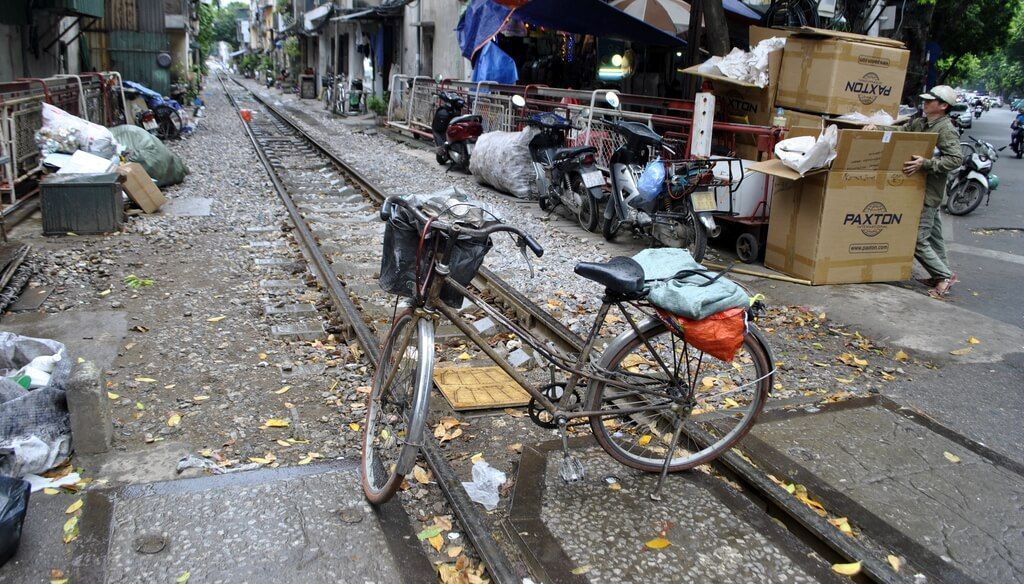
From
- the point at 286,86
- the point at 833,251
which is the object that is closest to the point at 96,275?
the point at 833,251

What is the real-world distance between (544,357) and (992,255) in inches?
306

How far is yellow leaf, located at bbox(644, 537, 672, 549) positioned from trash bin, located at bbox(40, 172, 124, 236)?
7081mm

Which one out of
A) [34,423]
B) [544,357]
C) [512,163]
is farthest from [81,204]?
[544,357]

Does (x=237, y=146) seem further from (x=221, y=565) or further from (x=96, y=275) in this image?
(x=221, y=565)

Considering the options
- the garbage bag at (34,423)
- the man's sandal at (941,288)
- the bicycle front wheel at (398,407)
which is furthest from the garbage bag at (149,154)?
the man's sandal at (941,288)

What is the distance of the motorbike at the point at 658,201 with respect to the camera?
23.6ft

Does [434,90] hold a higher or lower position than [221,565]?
higher

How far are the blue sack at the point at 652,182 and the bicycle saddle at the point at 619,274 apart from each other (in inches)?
170

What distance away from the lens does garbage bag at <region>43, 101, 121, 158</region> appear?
9500mm

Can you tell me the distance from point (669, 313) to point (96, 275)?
213 inches

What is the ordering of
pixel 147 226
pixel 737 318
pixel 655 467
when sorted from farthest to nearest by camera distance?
pixel 147 226
pixel 655 467
pixel 737 318

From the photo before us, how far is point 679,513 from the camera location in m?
3.32

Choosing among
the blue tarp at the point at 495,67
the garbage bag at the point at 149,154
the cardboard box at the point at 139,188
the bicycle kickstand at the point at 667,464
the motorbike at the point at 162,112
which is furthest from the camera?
the motorbike at the point at 162,112

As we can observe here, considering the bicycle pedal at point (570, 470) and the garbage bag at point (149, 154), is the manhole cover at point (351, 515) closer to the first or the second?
the bicycle pedal at point (570, 470)
